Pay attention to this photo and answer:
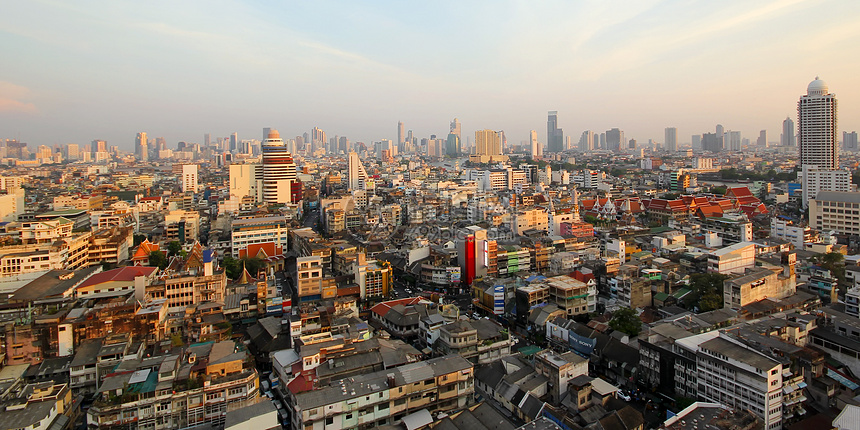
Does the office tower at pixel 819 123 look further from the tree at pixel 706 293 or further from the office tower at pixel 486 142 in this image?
the office tower at pixel 486 142

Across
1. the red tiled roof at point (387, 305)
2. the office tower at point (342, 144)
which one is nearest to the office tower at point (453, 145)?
the office tower at point (342, 144)

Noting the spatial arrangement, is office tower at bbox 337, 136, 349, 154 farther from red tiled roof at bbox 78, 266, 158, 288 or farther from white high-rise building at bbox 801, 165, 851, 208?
red tiled roof at bbox 78, 266, 158, 288

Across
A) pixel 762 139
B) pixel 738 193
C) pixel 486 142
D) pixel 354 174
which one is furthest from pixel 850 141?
pixel 354 174

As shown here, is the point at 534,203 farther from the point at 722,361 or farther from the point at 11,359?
the point at 11,359

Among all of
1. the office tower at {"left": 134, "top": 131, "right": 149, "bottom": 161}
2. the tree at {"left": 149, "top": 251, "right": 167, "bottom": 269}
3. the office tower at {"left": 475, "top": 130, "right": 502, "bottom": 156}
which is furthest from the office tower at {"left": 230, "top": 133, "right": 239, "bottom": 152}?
the tree at {"left": 149, "top": 251, "right": 167, "bottom": 269}

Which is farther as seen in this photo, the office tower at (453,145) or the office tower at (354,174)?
the office tower at (453,145)

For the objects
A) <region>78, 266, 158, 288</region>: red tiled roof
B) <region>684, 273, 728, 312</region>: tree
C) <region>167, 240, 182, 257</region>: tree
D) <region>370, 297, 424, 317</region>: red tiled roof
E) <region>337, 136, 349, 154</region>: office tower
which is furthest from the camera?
<region>337, 136, 349, 154</region>: office tower

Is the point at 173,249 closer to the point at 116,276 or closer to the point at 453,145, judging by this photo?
the point at 116,276
